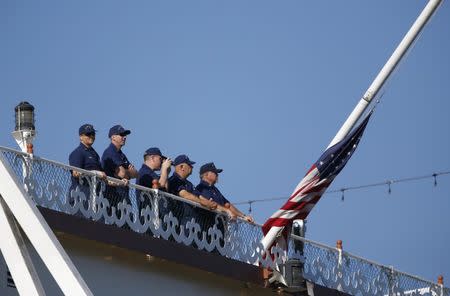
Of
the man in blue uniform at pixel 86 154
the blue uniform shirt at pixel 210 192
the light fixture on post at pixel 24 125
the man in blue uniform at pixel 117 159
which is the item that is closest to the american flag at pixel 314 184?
the blue uniform shirt at pixel 210 192

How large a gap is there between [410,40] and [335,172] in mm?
3061

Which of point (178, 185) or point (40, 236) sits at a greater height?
point (178, 185)

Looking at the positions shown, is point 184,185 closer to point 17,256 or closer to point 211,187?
point 211,187

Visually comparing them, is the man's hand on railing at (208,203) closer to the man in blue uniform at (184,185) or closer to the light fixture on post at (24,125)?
the man in blue uniform at (184,185)

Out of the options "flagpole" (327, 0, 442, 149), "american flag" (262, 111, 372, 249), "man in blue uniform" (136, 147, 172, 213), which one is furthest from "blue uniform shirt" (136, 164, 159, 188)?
"flagpole" (327, 0, 442, 149)

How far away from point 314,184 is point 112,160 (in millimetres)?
4889

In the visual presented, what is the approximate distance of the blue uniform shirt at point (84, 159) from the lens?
78.8 feet

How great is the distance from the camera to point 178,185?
26.1 metres

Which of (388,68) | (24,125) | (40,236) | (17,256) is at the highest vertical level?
(388,68)

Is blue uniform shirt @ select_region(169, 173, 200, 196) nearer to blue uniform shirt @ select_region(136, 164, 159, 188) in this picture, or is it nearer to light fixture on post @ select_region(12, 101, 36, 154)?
blue uniform shirt @ select_region(136, 164, 159, 188)

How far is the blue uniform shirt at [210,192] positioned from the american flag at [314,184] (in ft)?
3.41

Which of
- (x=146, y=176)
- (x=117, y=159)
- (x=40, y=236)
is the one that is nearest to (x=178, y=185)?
(x=146, y=176)

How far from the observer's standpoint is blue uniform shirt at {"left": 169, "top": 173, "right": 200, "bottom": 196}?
85.5ft

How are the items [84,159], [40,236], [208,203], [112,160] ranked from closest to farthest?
[40,236] < [84,159] < [112,160] < [208,203]
